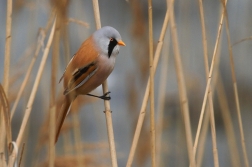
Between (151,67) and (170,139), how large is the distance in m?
1.08

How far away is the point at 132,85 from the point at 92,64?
1.08 feet

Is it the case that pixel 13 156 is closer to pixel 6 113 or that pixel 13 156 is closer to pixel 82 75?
pixel 6 113

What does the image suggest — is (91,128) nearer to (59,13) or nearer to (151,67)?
(151,67)

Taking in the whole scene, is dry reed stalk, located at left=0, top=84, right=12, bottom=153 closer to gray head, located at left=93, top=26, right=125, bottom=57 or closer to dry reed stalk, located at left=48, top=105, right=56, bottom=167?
dry reed stalk, located at left=48, top=105, right=56, bottom=167

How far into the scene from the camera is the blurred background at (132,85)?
1.47 m

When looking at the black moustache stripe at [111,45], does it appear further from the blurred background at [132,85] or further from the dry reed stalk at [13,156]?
the dry reed stalk at [13,156]

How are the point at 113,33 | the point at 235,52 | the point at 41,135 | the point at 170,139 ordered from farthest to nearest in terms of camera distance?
the point at 235,52
the point at 170,139
the point at 113,33
the point at 41,135

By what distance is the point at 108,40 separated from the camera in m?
1.70

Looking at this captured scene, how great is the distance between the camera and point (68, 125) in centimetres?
175

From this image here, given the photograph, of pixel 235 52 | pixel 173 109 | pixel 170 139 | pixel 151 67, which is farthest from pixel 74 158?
pixel 235 52

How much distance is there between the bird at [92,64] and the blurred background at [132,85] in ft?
0.21

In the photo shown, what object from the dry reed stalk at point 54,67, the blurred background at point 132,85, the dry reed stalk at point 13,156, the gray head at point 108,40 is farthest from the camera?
the gray head at point 108,40

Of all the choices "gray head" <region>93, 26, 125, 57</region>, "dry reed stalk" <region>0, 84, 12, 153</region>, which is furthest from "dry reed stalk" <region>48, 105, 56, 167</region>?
"gray head" <region>93, 26, 125, 57</region>

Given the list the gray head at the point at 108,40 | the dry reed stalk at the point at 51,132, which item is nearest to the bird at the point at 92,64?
the gray head at the point at 108,40
